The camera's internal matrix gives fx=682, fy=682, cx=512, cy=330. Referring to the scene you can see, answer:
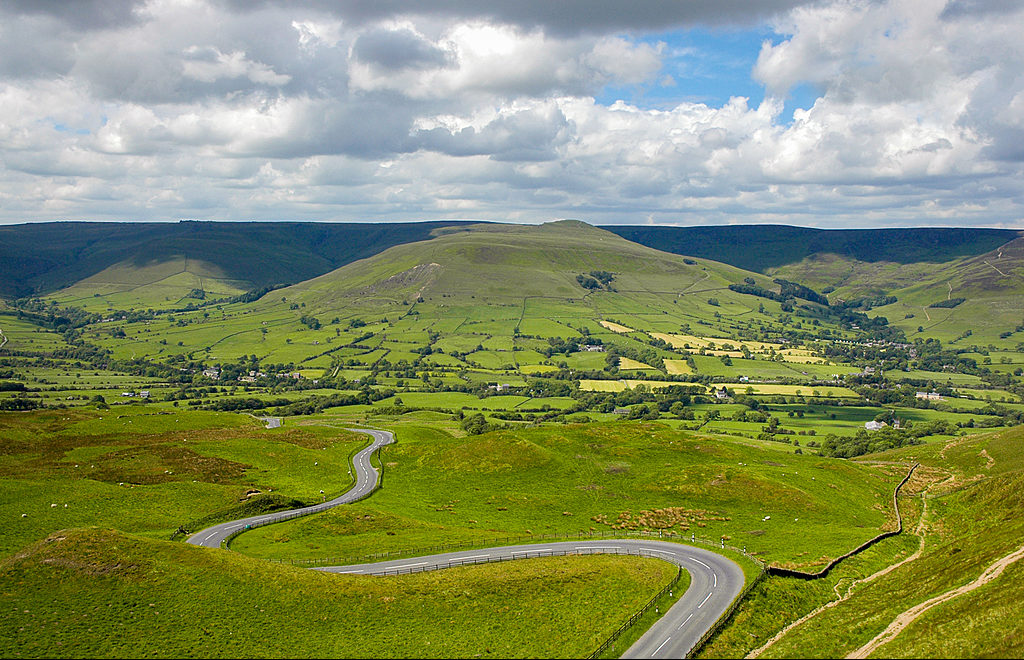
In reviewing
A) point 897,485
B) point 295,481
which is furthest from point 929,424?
point 295,481

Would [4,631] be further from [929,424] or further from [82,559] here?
[929,424]

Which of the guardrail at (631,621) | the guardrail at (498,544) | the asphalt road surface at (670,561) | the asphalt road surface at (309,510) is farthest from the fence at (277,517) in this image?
the guardrail at (631,621)

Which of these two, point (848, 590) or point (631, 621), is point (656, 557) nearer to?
point (848, 590)

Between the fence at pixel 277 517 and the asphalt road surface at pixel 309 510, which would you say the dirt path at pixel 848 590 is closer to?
the fence at pixel 277 517

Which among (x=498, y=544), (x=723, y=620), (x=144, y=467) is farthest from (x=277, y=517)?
(x=723, y=620)

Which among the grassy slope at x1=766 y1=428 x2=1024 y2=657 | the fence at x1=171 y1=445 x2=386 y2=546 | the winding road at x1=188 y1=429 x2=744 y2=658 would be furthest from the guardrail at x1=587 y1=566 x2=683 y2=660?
the fence at x1=171 y1=445 x2=386 y2=546

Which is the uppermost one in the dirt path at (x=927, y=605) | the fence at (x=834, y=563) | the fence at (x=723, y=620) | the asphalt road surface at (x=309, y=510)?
the dirt path at (x=927, y=605)

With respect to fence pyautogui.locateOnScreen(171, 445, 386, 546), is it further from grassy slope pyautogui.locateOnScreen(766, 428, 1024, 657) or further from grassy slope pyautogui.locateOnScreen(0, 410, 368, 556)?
grassy slope pyautogui.locateOnScreen(766, 428, 1024, 657)
